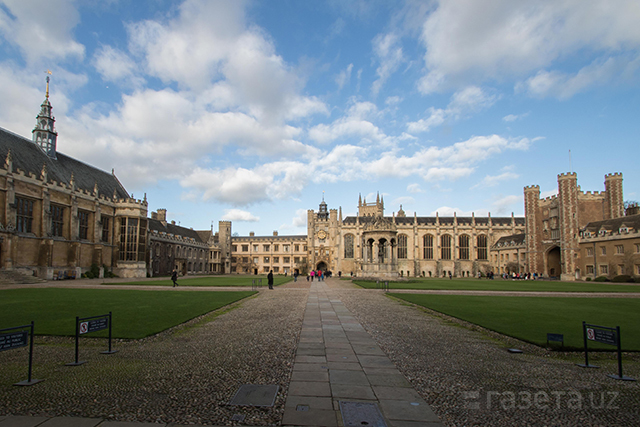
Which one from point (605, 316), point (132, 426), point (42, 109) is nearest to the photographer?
point (132, 426)

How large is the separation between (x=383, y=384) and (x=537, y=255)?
216ft

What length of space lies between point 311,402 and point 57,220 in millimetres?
46896

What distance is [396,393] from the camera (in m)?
5.73

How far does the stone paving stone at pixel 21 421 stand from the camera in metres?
4.50

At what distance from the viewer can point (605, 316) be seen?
13523mm

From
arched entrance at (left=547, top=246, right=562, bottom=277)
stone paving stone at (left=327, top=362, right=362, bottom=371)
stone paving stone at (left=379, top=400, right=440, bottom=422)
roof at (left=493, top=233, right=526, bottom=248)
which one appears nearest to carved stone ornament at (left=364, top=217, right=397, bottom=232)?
stone paving stone at (left=327, top=362, right=362, bottom=371)

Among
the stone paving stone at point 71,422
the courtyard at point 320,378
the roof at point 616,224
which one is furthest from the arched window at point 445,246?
the stone paving stone at point 71,422

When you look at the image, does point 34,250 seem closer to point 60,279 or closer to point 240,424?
point 60,279

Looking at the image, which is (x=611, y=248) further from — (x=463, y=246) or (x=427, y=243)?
(x=427, y=243)

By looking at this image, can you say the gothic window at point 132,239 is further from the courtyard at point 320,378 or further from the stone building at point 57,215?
the courtyard at point 320,378

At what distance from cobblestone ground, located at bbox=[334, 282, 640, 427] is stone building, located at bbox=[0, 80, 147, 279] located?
39.9 metres

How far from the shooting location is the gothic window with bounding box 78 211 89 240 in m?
44.9

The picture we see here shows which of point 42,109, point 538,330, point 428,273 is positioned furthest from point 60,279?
point 428,273

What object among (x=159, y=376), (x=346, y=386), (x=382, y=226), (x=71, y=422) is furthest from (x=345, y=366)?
(x=382, y=226)
